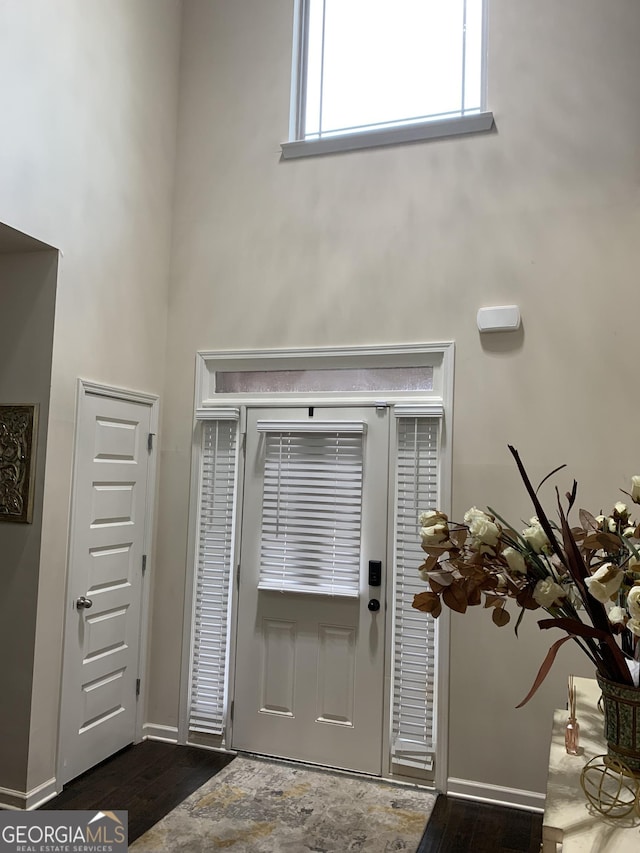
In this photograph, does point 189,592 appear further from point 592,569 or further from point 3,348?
point 592,569

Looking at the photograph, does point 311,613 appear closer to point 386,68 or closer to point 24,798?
point 24,798

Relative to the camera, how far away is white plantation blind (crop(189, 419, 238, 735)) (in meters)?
3.90

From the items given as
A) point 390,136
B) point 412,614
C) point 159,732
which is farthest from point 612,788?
point 390,136

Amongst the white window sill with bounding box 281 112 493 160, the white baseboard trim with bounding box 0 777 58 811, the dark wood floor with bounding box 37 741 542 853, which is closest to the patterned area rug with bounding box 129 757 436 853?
the dark wood floor with bounding box 37 741 542 853

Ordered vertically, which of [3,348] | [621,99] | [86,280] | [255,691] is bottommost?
[255,691]

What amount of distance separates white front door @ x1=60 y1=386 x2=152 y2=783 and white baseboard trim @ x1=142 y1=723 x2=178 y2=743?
4.7 inches

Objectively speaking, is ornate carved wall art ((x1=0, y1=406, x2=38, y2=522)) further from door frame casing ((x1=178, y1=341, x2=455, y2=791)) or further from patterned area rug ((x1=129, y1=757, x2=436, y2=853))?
patterned area rug ((x1=129, y1=757, x2=436, y2=853))

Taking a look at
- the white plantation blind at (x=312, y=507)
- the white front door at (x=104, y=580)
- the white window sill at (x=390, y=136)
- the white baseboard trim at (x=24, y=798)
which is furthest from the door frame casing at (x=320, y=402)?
the white window sill at (x=390, y=136)

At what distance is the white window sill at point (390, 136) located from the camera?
11.9ft

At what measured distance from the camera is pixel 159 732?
13.0 feet

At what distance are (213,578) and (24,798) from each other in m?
1.45

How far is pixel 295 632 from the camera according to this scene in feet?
12.3

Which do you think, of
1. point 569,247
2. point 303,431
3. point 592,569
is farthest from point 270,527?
point 592,569

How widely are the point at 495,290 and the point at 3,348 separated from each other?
8.73ft
